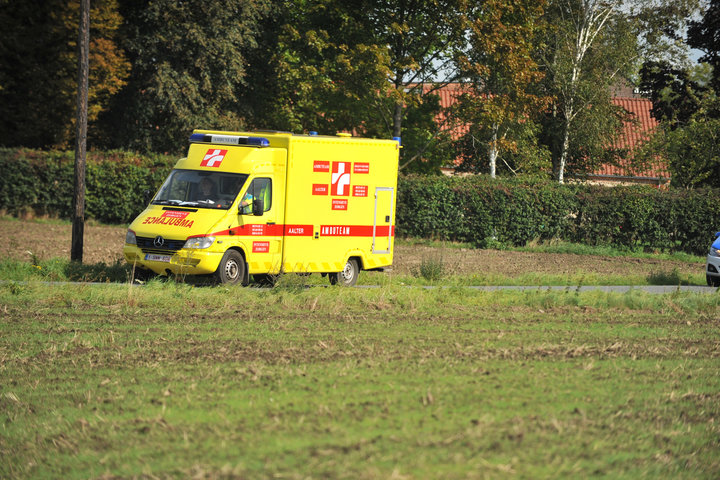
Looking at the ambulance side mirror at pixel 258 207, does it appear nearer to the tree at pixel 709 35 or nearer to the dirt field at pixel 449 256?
the dirt field at pixel 449 256

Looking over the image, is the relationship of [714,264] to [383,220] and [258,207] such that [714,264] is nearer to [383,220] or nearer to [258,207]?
[383,220]

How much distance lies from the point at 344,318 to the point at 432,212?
57.8 ft

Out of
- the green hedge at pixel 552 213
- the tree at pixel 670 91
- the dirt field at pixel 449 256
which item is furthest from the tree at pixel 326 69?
the tree at pixel 670 91

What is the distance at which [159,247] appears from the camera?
16.9 meters

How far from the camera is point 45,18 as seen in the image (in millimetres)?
39062

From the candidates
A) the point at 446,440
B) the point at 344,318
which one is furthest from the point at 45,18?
the point at 446,440

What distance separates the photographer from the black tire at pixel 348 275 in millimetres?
19062

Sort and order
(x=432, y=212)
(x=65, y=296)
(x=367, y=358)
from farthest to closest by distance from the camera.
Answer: (x=432, y=212), (x=65, y=296), (x=367, y=358)

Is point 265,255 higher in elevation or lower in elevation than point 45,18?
lower

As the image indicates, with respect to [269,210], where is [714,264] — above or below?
below

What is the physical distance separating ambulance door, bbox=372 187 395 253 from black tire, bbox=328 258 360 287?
0.52 m

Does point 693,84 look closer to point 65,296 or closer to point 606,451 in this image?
point 65,296

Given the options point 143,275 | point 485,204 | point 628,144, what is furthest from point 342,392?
point 628,144

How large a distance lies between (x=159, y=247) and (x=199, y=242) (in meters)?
0.84
